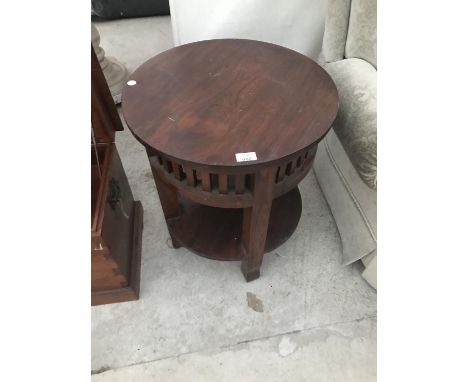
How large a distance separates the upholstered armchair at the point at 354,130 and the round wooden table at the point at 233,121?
0.48 feet

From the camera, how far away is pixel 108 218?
1.09m

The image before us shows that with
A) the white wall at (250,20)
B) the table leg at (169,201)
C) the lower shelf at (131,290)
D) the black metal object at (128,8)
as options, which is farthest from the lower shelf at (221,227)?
the black metal object at (128,8)

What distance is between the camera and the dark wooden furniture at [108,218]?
3.29 ft

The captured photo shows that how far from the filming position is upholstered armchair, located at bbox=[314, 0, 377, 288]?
1.06 meters

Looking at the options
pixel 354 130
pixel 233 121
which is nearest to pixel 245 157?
pixel 233 121

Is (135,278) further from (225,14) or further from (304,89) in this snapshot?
(225,14)

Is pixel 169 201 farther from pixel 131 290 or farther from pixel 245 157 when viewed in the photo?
pixel 245 157

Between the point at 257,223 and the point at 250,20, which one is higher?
the point at 250,20

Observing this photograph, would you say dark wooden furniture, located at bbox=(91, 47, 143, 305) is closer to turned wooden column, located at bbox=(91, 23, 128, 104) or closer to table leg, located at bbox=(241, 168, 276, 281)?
table leg, located at bbox=(241, 168, 276, 281)

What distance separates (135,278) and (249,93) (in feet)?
2.33

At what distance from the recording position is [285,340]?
113 cm

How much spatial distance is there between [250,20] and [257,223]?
0.90 meters

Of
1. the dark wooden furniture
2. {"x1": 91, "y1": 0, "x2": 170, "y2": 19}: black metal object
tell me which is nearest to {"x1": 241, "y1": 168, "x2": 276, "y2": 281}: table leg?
the dark wooden furniture

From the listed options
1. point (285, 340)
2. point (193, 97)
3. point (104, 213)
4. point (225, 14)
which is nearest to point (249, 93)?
point (193, 97)
